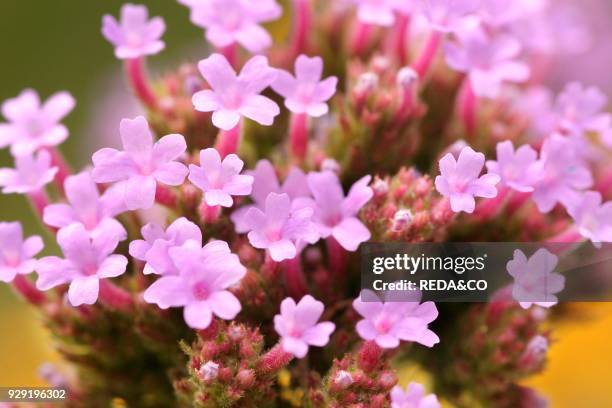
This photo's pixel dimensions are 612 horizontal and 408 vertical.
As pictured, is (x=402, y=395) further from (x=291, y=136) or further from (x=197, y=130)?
(x=197, y=130)

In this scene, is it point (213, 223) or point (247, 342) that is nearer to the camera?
point (247, 342)

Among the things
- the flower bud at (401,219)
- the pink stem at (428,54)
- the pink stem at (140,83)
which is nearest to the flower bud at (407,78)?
the pink stem at (428,54)

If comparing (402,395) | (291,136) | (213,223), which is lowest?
(402,395)

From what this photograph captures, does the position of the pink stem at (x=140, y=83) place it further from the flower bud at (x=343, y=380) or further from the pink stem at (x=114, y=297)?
the flower bud at (x=343, y=380)

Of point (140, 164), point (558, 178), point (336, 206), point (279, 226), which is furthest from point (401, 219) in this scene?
point (140, 164)

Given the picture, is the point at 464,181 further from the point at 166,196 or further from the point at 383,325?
the point at 166,196

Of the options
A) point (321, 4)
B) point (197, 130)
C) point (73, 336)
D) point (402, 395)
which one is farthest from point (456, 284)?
point (321, 4)

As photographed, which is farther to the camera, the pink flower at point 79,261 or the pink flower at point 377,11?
the pink flower at point 377,11
